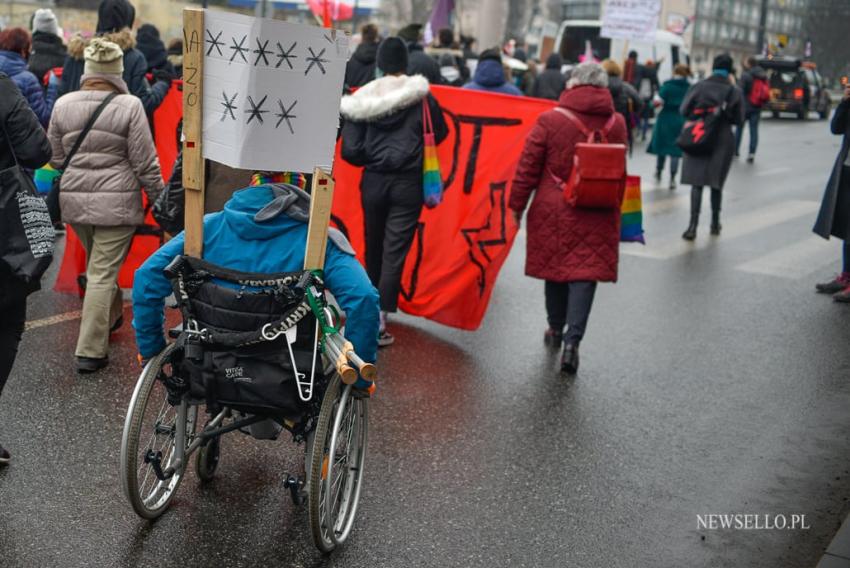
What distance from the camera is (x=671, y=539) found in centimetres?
445

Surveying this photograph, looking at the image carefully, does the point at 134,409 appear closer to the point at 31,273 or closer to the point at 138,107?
the point at 31,273

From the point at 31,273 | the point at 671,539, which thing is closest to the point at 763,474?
the point at 671,539

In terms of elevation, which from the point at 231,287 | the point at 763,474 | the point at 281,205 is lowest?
the point at 763,474

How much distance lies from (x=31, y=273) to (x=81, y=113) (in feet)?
5.50

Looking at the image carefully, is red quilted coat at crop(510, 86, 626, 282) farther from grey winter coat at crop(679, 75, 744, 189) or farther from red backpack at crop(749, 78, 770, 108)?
red backpack at crop(749, 78, 770, 108)

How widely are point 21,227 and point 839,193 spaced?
6.77 m

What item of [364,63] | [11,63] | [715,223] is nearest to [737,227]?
[715,223]

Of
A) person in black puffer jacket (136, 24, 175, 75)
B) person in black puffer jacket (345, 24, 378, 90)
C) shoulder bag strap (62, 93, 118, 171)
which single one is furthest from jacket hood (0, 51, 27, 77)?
person in black puffer jacket (345, 24, 378, 90)

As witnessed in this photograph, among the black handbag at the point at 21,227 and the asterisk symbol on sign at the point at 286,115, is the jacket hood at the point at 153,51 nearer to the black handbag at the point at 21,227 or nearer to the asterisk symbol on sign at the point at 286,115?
the black handbag at the point at 21,227

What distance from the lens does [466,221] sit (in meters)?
7.45

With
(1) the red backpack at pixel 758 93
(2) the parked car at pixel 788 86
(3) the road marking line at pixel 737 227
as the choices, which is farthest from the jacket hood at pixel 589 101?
(2) the parked car at pixel 788 86

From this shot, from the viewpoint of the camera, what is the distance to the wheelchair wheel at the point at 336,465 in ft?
12.4

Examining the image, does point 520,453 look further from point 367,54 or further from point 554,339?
point 367,54

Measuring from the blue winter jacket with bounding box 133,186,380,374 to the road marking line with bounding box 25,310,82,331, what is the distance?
3.13 metres
